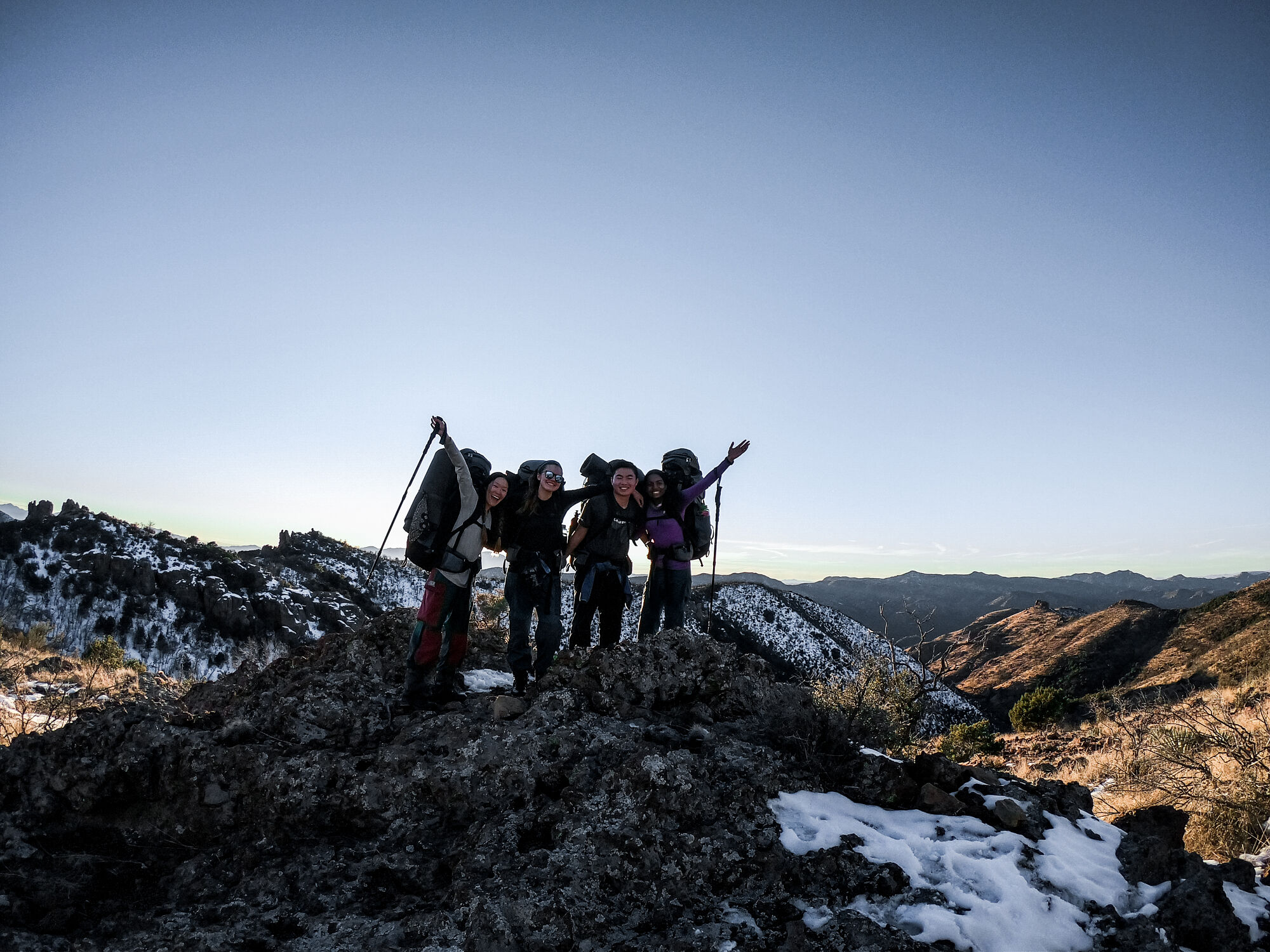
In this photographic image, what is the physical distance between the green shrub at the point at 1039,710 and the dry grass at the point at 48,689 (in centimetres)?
2175

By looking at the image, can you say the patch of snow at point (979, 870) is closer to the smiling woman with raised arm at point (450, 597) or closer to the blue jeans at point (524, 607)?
the blue jeans at point (524, 607)

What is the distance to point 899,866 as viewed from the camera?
10.4ft

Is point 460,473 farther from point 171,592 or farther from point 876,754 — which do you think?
point 171,592

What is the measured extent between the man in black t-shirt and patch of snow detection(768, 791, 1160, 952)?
2.68 metres

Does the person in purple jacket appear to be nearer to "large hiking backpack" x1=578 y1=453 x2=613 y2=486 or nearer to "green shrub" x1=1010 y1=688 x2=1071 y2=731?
"large hiking backpack" x1=578 y1=453 x2=613 y2=486

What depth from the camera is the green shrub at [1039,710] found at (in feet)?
62.1

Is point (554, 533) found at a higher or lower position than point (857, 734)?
higher

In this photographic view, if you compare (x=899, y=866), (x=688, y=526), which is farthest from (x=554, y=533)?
(x=899, y=866)

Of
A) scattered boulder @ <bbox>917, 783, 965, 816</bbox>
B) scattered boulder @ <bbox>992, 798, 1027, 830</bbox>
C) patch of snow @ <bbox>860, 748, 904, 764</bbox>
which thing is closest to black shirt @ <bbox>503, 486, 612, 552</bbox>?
patch of snow @ <bbox>860, 748, 904, 764</bbox>

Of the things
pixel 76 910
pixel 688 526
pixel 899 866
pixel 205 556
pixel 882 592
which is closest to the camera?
pixel 76 910

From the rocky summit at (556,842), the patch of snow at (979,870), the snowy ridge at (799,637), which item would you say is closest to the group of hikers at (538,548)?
the rocky summit at (556,842)

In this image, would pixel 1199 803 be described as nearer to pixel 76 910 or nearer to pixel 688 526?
pixel 688 526

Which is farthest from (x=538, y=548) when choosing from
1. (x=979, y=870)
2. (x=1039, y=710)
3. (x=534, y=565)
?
(x=1039, y=710)

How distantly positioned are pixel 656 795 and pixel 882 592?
14568 centimetres
